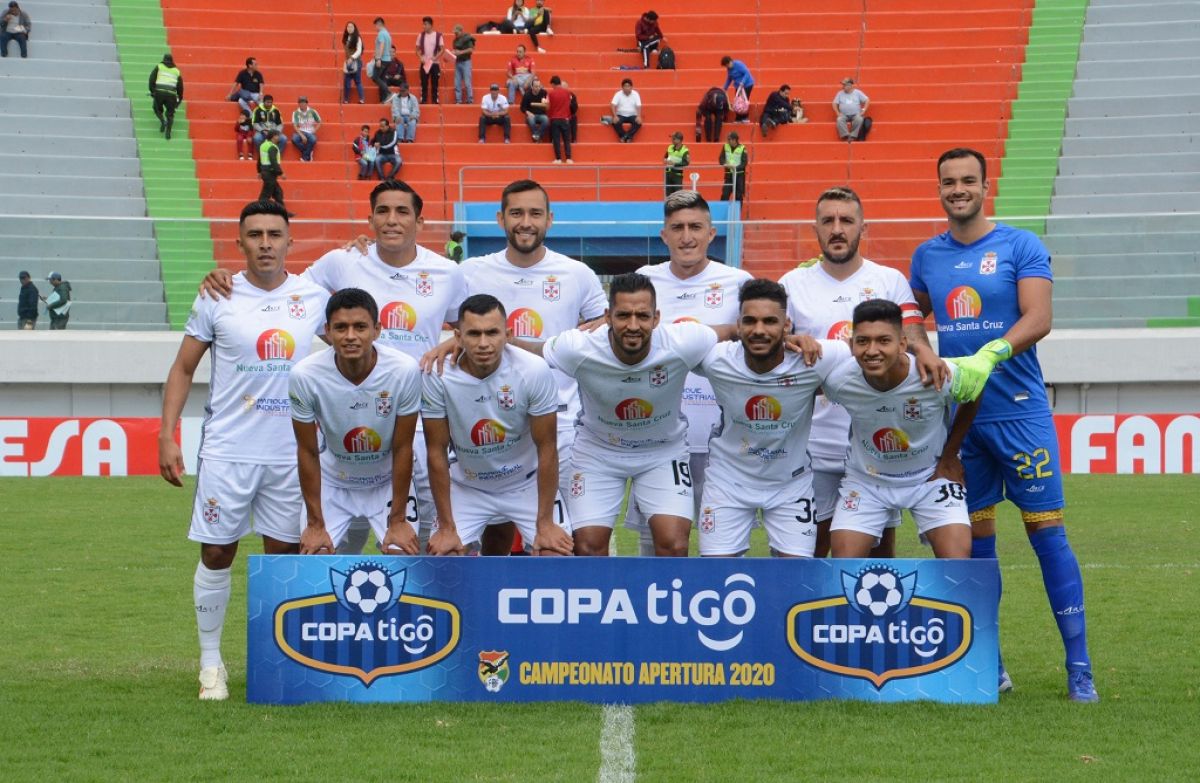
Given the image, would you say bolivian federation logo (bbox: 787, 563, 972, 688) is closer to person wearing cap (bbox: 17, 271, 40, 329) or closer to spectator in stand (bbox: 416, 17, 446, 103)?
person wearing cap (bbox: 17, 271, 40, 329)

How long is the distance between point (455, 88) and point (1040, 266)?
76.5ft

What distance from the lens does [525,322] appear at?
306 inches

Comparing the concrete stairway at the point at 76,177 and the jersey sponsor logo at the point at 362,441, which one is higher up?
the concrete stairway at the point at 76,177

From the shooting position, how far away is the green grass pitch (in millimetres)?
5430

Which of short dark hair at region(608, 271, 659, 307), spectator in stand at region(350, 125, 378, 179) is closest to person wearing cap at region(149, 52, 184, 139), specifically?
spectator in stand at region(350, 125, 378, 179)

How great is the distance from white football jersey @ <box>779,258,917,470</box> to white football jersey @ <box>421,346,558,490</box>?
49.0 inches

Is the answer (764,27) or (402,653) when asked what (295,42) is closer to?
(764,27)

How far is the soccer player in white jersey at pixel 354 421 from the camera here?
21.6ft

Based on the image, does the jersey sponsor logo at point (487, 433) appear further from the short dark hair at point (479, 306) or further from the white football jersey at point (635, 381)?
the short dark hair at point (479, 306)

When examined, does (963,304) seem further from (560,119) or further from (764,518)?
(560,119)

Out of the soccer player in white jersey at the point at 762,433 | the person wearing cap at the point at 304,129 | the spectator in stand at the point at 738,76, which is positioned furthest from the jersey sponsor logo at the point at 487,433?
the spectator in stand at the point at 738,76

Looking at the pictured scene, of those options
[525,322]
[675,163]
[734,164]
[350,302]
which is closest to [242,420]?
[350,302]

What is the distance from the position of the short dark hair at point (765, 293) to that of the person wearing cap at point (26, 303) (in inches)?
584

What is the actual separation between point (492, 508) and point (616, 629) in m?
1.02
